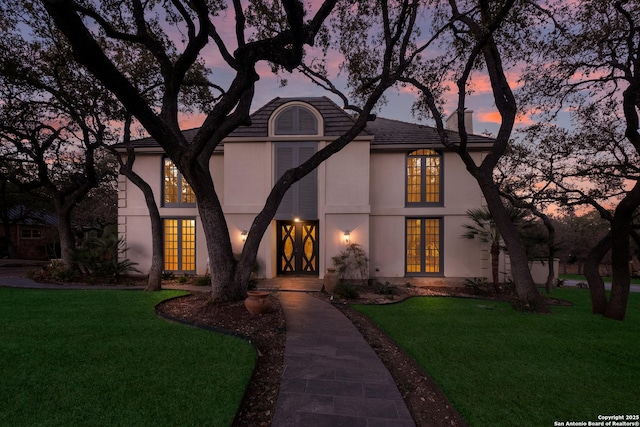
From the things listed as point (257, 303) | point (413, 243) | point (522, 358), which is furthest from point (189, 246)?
point (522, 358)

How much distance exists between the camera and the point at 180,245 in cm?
1306

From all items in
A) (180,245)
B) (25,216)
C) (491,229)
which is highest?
(25,216)

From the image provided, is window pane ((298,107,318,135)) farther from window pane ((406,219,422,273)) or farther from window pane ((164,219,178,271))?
window pane ((164,219,178,271))

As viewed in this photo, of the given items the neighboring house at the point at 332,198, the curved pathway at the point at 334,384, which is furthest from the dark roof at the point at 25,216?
the curved pathway at the point at 334,384

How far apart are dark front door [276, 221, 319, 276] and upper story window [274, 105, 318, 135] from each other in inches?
152

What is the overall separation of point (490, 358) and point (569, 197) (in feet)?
26.2

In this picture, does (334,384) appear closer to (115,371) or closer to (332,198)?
(115,371)

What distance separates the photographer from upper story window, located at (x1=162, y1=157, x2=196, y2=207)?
1309 centimetres

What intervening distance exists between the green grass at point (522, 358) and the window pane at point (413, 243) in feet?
13.5

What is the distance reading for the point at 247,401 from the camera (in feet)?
11.7

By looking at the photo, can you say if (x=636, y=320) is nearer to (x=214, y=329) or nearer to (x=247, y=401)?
(x=247, y=401)

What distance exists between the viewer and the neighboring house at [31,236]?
78.7ft

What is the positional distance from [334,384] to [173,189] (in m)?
11.9

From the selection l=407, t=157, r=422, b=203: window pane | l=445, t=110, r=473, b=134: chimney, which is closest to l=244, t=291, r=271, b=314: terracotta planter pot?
l=407, t=157, r=422, b=203: window pane
